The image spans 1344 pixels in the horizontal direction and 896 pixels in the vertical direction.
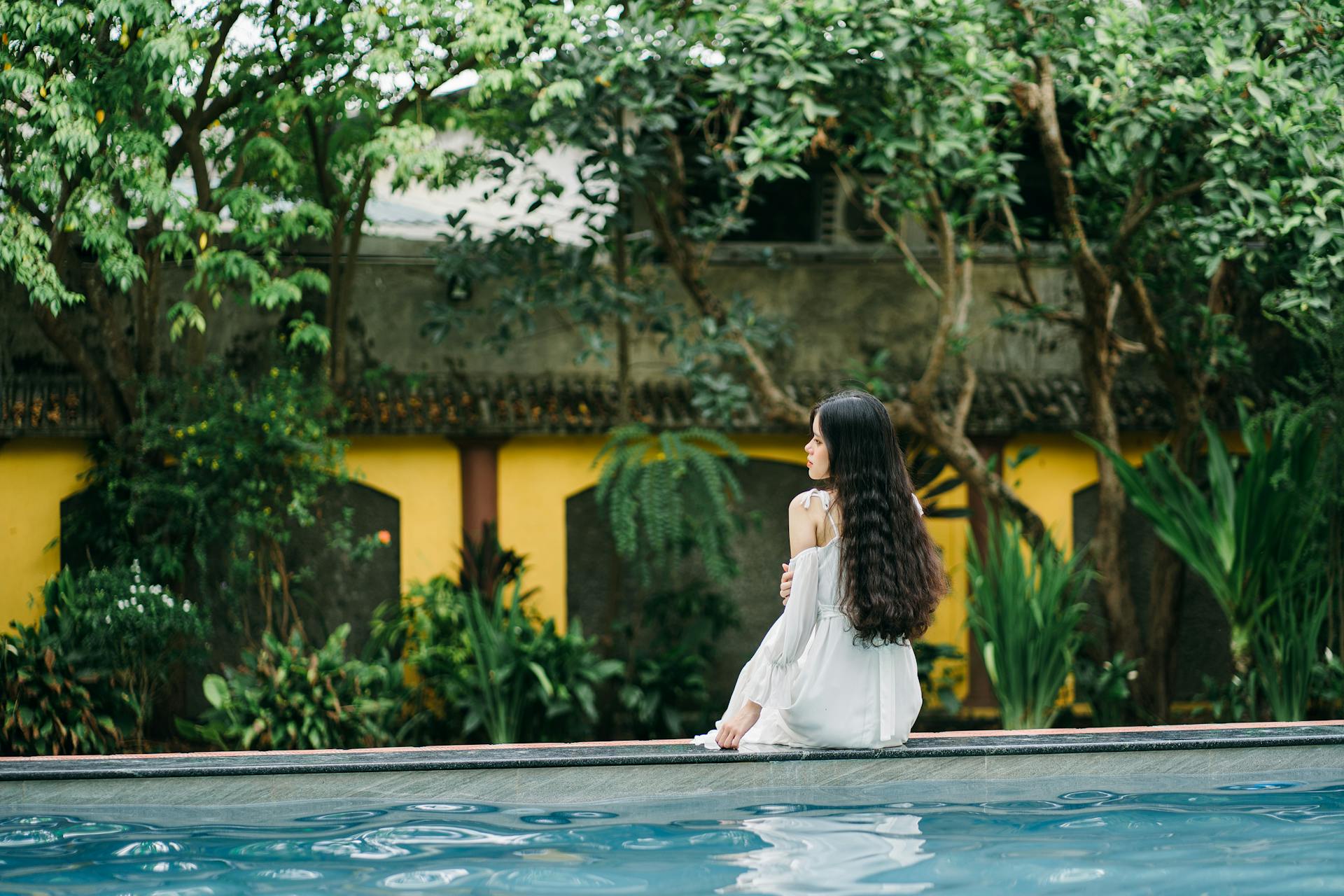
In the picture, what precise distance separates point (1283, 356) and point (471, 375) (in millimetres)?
5476

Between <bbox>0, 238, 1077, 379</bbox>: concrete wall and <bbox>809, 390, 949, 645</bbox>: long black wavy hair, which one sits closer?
<bbox>809, 390, 949, 645</bbox>: long black wavy hair

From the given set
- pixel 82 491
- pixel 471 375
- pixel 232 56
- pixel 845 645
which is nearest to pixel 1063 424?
pixel 471 375

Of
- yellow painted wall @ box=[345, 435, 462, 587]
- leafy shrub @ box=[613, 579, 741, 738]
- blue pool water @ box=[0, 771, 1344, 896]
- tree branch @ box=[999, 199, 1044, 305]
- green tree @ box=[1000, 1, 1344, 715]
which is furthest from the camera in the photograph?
yellow painted wall @ box=[345, 435, 462, 587]

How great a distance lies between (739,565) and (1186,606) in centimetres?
323

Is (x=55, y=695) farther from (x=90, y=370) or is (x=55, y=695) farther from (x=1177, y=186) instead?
(x=1177, y=186)

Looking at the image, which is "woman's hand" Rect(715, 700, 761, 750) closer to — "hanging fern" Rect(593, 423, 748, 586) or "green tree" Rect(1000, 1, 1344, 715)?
"hanging fern" Rect(593, 423, 748, 586)

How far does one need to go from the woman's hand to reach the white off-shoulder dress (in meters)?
0.03

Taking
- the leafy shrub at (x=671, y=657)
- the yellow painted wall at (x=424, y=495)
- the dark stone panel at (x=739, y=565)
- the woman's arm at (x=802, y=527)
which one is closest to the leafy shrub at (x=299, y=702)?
the yellow painted wall at (x=424, y=495)

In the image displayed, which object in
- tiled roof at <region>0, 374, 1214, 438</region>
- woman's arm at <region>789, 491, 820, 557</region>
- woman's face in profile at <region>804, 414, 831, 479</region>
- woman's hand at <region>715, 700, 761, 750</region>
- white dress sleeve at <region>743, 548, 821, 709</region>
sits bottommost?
woman's hand at <region>715, 700, 761, 750</region>

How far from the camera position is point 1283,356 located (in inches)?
366

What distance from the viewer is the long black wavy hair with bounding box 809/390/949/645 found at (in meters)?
4.81

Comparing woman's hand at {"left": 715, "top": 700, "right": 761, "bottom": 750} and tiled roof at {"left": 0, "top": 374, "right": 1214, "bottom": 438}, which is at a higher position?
tiled roof at {"left": 0, "top": 374, "right": 1214, "bottom": 438}

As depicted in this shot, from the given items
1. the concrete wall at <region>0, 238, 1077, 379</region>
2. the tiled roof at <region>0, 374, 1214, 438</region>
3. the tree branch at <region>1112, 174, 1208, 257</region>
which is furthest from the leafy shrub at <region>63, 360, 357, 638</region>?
the tree branch at <region>1112, 174, 1208, 257</region>

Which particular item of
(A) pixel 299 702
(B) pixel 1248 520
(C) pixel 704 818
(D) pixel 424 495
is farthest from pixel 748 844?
(D) pixel 424 495
